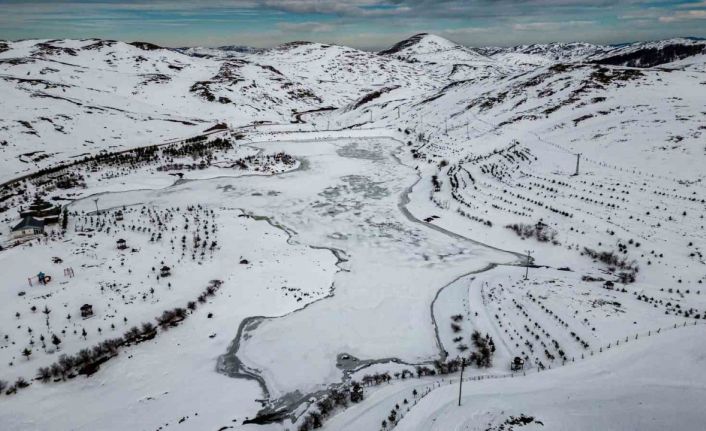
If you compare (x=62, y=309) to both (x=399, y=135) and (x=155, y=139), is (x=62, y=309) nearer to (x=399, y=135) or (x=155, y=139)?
(x=155, y=139)

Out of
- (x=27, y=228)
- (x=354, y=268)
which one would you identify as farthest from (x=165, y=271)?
(x=27, y=228)

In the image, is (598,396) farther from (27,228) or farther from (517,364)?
(27,228)

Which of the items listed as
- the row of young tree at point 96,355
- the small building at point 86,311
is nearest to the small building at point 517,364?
the row of young tree at point 96,355

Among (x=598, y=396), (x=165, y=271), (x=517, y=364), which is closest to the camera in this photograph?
(x=598, y=396)

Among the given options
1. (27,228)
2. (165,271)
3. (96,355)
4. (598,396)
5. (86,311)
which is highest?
(27,228)

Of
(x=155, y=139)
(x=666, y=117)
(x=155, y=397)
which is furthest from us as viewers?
(x=155, y=139)

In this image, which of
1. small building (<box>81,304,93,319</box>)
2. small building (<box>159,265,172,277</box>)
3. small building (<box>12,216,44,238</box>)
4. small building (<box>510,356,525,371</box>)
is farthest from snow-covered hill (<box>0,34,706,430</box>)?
small building (<box>12,216,44,238</box>)

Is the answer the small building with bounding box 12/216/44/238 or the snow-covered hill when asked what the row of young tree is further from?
the small building with bounding box 12/216/44/238

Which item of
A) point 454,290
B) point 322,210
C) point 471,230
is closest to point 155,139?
point 322,210
